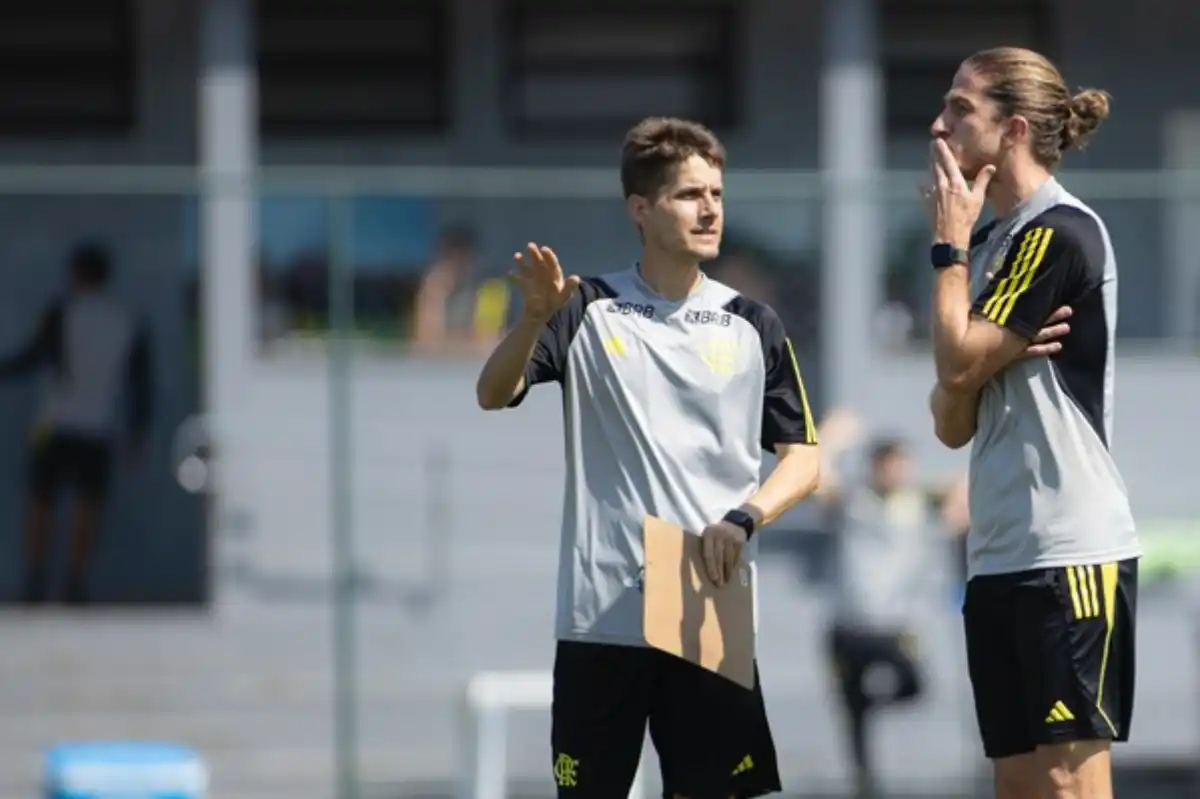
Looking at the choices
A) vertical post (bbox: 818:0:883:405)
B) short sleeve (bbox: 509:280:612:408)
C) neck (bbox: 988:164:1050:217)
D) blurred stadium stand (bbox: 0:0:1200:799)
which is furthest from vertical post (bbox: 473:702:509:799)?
neck (bbox: 988:164:1050:217)

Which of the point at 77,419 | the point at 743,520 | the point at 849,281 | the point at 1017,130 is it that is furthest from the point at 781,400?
the point at 77,419

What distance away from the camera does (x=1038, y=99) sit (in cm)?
485

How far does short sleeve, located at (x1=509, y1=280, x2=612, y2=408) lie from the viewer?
5215 mm

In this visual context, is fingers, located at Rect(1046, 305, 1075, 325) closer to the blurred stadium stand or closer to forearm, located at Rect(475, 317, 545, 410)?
forearm, located at Rect(475, 317, 545, 410)

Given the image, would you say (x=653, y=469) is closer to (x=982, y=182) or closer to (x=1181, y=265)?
(x=982, y=182)

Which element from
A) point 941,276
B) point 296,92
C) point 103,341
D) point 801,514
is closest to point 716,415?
point 941,276

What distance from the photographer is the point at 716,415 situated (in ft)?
17.1

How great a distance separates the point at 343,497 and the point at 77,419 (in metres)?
1.41

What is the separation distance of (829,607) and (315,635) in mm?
2190

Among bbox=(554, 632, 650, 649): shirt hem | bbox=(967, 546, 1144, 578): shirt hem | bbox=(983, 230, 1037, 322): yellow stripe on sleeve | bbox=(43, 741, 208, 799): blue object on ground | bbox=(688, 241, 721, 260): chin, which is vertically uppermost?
bbox=(688, 241, 721, 260): chin

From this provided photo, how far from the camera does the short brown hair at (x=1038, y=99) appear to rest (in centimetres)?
485

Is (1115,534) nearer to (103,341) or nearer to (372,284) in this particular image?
(372,284)

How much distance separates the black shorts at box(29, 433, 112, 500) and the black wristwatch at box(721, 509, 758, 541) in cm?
608

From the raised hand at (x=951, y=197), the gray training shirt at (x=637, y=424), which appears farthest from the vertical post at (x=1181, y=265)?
the raised hand at (x=951, y=197)
